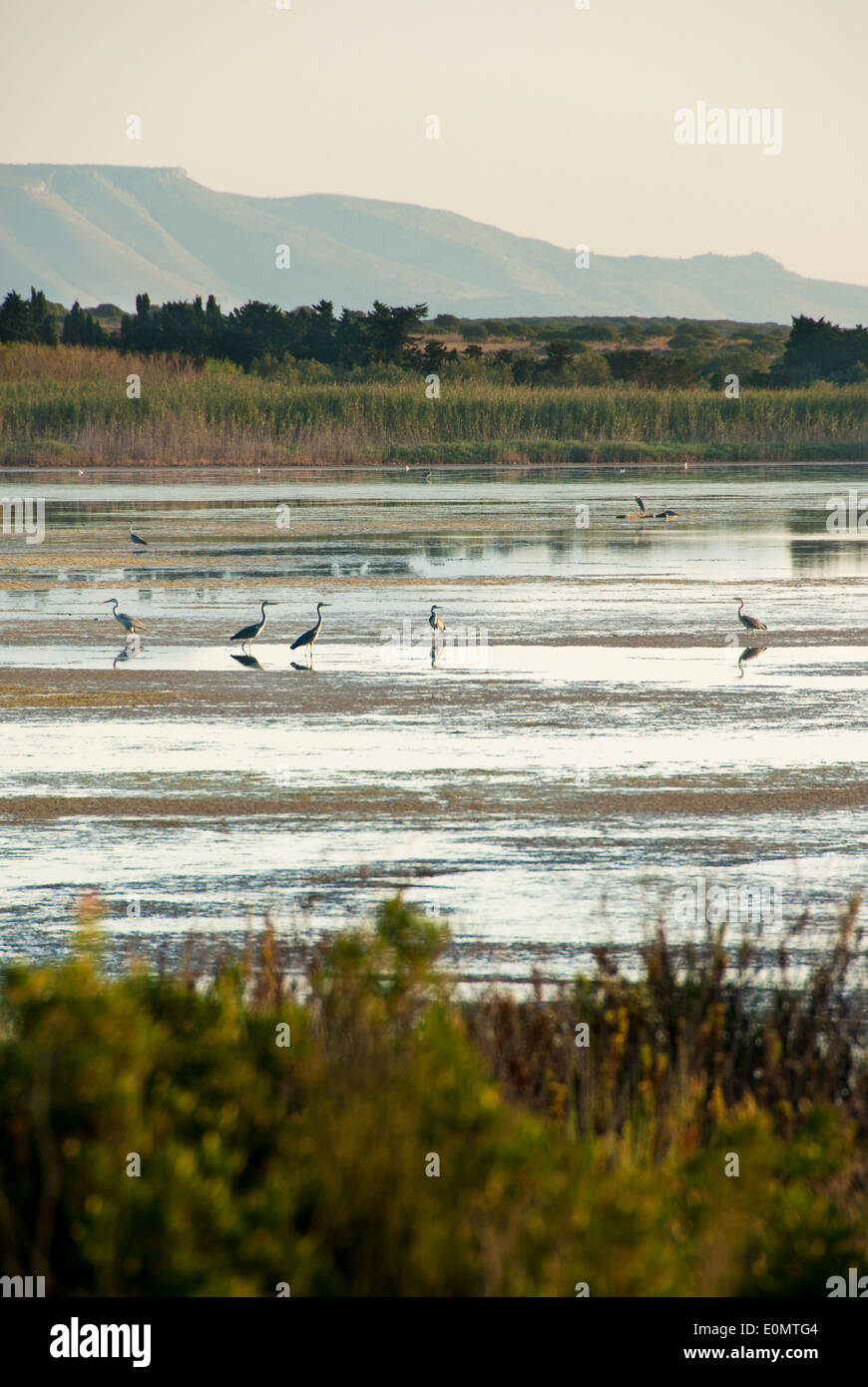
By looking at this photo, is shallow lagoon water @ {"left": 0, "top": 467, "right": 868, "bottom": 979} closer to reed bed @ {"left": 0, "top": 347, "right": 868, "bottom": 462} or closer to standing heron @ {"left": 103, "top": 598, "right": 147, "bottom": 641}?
standing heron @ {"left": 103, "top": 598, "right": 147, "bottom": 641}

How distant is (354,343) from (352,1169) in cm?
7236

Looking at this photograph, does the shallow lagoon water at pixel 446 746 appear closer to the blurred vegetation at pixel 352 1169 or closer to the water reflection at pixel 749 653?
the water reflection at pixel 749 653

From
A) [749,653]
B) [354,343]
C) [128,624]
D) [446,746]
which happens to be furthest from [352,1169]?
[354,343]

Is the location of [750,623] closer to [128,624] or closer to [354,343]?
[128,624]

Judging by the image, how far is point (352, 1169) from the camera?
3525 millimetres

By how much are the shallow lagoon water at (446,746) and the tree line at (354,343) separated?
46.7 metres

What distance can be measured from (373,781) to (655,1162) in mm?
6148

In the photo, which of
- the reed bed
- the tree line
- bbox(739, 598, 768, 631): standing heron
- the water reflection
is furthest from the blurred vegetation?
the tree line

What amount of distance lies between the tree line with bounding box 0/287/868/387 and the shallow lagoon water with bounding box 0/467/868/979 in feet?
153

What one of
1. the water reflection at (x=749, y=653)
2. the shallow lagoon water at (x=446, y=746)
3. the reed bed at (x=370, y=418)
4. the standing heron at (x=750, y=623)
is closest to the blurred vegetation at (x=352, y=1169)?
the shallow lagoon water at (x=446, y=746)

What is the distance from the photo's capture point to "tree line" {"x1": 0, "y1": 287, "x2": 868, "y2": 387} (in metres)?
70.8

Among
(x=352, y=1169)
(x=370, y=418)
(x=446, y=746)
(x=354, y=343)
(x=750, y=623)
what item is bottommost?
(x=446, y=746)

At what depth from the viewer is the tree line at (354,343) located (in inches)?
2788
